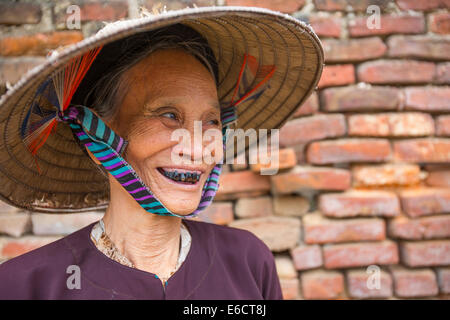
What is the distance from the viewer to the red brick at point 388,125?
1.56m

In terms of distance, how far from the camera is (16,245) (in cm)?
158

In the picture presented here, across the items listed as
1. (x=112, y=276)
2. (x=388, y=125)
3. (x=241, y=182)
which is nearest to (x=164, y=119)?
(x=112, y=276)

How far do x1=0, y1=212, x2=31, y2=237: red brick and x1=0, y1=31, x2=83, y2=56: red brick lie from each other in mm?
680

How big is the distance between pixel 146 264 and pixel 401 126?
117 cm

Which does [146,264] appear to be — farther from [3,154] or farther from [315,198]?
[315,198]

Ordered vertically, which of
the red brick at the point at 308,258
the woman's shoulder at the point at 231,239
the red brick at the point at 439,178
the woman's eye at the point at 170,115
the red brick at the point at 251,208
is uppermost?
the woman's eye at the point at 170,115

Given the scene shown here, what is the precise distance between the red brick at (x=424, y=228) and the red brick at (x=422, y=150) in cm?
25

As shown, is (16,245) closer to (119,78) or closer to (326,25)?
Result: (119,78)

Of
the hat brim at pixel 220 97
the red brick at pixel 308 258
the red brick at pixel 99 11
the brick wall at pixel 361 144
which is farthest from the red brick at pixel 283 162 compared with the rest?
the red brick at pixel 99 11

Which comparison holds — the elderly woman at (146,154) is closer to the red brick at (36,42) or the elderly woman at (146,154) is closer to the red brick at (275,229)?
the red brick at (275,229)

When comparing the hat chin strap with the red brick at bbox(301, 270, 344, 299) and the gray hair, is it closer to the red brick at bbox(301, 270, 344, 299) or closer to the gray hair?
the gray hair

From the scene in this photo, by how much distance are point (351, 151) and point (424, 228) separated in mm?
444

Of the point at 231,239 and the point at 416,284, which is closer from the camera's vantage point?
the point at 231,239
